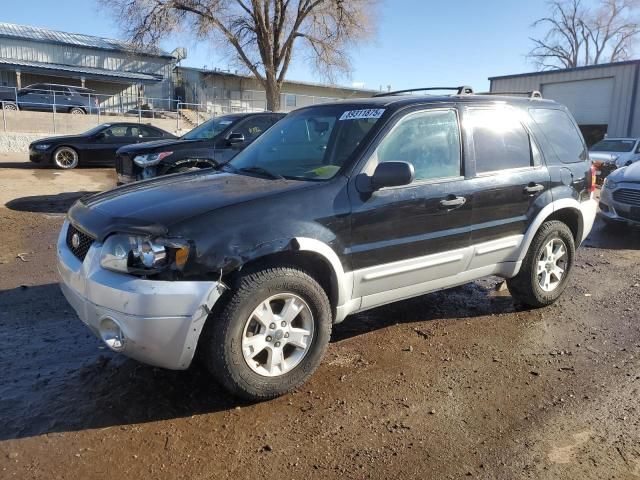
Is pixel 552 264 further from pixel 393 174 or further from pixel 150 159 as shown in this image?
pixel 150 159

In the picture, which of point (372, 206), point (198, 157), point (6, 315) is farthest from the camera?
point (198, 157)

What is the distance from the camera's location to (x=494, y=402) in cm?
341

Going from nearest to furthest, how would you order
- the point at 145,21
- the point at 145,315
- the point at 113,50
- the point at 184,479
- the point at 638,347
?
the point at 184,479 → the point at 145,315 → the point at 638,347 → the point at 145,21 → the point at 113,50

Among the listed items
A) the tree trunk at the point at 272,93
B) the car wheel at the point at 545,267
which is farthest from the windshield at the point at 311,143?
the tree trunk at the point at 272,93

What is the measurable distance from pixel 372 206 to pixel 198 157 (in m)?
6.37

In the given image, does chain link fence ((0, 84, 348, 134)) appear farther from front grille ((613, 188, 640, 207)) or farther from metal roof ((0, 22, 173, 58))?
front grille ((613, 188, 640, 207))

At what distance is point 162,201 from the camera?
3.37 m

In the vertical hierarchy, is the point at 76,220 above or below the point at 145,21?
below

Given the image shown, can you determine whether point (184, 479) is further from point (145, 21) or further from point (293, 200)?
point (145, 21)

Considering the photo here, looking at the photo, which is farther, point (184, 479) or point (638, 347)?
point (638, 347)

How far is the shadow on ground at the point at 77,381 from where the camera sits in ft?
10.2

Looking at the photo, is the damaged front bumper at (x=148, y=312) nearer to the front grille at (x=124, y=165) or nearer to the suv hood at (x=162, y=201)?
the suv hood at (x=162, y=201)

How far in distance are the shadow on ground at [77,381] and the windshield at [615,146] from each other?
14.9 meters

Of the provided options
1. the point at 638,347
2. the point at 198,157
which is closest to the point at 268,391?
the point at 638,347
